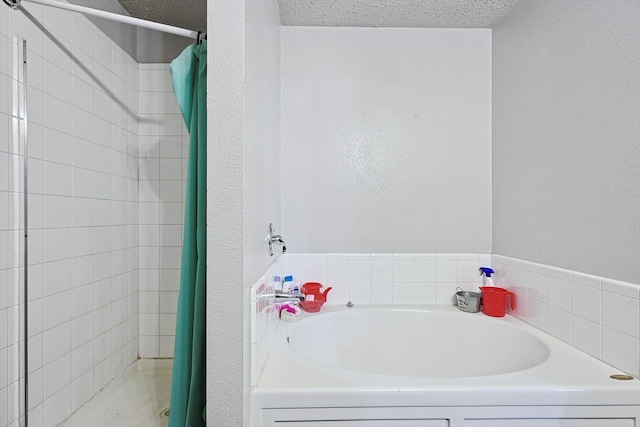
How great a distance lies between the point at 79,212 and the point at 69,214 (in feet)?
0.24

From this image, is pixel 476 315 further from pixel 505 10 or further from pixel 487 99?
pixel 505 10

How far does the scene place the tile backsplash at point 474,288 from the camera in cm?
118

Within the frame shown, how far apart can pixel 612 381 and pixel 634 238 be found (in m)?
0.46

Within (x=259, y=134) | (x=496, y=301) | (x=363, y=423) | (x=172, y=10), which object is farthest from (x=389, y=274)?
(x=172, y=10)

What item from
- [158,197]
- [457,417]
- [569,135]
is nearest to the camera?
[457,417]

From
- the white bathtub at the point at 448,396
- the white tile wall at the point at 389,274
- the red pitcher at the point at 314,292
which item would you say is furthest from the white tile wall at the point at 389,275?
the white bathtub at the point at 448,396

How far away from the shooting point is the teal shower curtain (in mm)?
1147

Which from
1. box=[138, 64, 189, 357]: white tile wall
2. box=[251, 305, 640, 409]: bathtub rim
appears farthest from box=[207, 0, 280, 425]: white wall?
box=[138, 64, 189, 357]: white tile wall

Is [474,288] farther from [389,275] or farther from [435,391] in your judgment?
[435,391]

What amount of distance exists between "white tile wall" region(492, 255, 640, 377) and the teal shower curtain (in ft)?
4.54

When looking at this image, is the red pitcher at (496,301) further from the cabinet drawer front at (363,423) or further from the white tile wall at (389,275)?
the cabinet drawer front at (363,423)

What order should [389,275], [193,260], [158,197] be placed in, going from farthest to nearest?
[158,197] < [389,275] < [193,260]

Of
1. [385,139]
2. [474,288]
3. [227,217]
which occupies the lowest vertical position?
[474,288]

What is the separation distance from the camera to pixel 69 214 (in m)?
1.59
